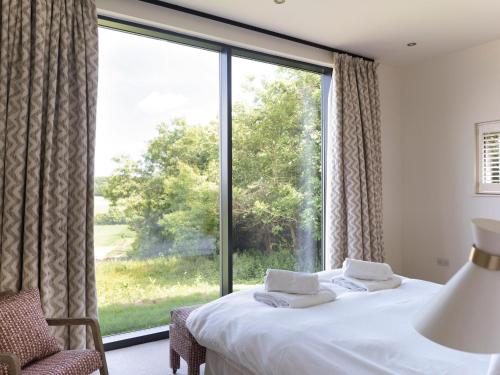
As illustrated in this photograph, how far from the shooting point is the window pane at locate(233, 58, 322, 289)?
3.82 m

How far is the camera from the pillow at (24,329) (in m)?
1.88

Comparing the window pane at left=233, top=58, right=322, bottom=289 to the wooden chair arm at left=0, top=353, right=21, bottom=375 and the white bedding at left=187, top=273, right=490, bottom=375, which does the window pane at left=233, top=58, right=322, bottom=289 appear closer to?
the white bedding at left=187, top=273, right=490, bottom=375

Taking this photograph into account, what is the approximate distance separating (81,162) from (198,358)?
1.53 meters

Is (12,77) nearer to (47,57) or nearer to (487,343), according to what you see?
(47,57)

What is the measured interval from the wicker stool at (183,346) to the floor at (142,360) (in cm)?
17

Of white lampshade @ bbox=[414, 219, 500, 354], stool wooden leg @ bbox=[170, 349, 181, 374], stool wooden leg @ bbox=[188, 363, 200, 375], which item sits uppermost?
white lampshade @ bbox=[414, 219, 500, 354]

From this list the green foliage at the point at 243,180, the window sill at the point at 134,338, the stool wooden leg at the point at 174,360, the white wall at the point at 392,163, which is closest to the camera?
the stool wooden leg at the point at 174,360

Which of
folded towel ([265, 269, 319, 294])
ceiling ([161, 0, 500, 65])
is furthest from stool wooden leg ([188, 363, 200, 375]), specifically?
ceiling ([161, 0, 500, 65])

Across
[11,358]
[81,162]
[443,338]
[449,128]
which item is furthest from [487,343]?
[449,128]

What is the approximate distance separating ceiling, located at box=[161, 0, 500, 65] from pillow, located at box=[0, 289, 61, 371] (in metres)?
2.41

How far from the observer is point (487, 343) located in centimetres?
66

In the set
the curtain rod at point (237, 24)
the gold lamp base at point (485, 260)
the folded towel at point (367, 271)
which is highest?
the curtain rod at point (237, 24)

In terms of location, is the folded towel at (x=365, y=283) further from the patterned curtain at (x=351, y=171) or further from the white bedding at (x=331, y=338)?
the patterned curtain at (x=351, y=171)

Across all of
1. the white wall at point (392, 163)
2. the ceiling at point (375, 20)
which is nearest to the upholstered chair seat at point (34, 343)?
the ceiling at point (375, 20)
